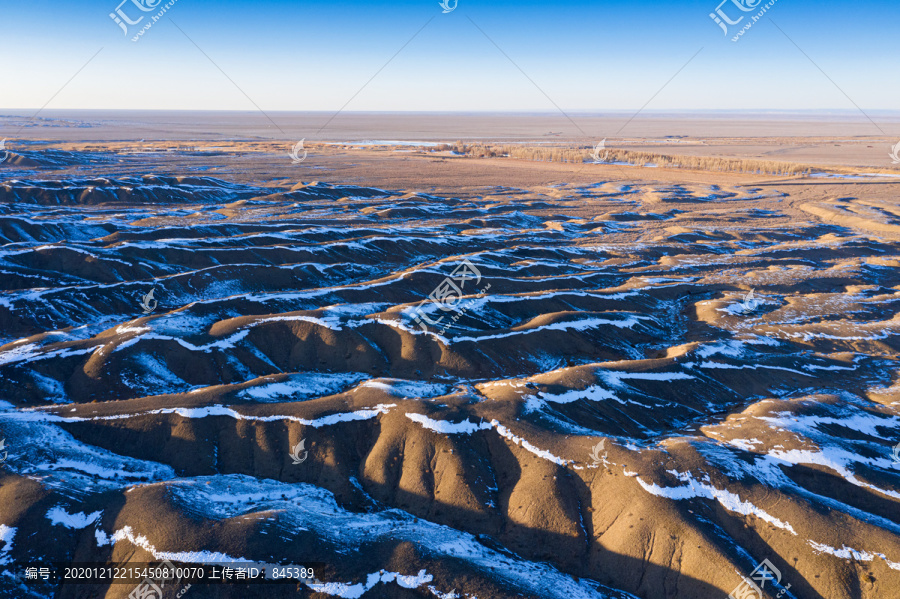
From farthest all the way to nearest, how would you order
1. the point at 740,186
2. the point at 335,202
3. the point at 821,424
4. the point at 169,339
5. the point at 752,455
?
1. the point at 740,186
2. the point at 335,202
3. the point at 169,339
4. the point at 821,424
5. the point at 752,455

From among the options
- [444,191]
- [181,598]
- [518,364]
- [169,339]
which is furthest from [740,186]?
[181,598]

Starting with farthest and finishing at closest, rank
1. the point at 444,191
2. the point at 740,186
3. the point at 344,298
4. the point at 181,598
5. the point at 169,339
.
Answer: the point at 740,186
the point at 444,191
the point at 344,298
the point at 169,339
the point at 181,598

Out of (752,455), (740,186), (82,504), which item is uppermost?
(740,186)

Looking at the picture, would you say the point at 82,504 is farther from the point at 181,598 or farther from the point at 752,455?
the point at 752,455

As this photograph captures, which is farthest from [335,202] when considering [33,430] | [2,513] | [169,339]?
[2,513]

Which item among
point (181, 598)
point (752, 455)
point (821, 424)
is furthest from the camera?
point (821, 424)

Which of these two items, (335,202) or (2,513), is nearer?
(2,513)

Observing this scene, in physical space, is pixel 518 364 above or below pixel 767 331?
below

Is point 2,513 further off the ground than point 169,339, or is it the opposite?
point 169,339

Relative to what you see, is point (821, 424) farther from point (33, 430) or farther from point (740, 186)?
point (740, 186)
